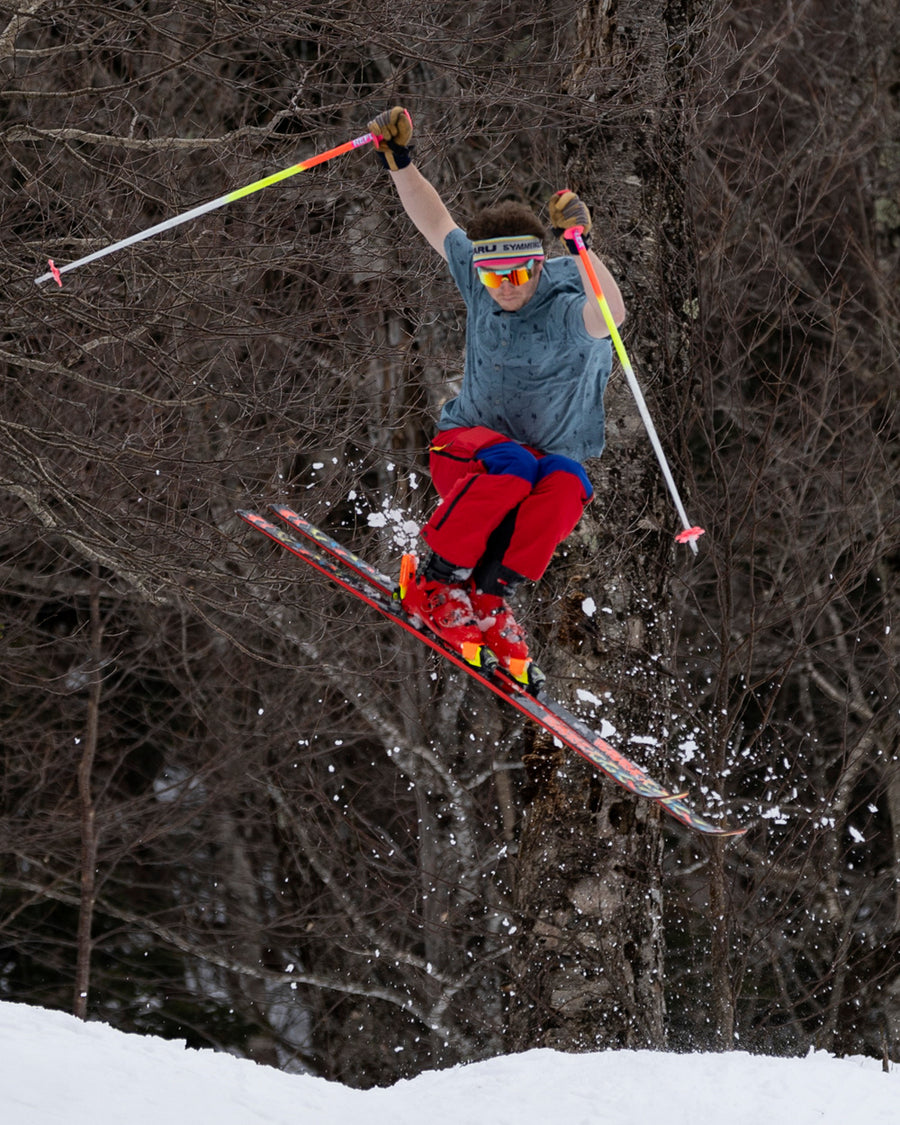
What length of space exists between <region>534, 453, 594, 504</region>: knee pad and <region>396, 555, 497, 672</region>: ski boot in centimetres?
73

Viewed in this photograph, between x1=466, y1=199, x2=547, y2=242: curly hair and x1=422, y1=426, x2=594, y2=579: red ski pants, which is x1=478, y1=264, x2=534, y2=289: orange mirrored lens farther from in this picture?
x1=422, y1=426, x2=594, y2=579: red ski pants

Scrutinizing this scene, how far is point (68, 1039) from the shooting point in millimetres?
5414

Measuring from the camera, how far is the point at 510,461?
482cm

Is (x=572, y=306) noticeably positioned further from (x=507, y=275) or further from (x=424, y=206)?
(x=424, y=206)

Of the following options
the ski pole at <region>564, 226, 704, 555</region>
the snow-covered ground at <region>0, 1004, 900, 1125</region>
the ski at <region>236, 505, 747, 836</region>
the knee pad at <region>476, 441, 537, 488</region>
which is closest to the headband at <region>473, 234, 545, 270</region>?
the ski pole at <region>564, 226, 704, 555</region>

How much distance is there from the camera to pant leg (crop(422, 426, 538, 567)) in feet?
15.8

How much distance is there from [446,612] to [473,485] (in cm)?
77

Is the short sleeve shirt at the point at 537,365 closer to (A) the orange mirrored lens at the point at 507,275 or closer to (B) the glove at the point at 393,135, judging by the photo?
(A) the orange mirrored lens at the point at 507,275

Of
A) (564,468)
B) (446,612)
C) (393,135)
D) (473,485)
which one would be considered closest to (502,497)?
(473,485)

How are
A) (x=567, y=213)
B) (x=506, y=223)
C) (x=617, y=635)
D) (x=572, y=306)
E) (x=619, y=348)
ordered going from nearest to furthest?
(x=567, y=213)
(x=619, y=348)
(x=506, y=223)
(x=572, y=306)
(x=617, y=635)

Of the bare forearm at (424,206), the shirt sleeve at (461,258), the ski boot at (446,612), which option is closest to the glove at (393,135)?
the bare forearm at (424,206)

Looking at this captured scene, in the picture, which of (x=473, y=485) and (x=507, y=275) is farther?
(x=473, y=485)

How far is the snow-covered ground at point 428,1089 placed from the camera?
16.1 feet

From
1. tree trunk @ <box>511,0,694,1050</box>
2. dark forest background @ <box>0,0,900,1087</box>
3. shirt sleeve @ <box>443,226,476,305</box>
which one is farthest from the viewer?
tree trunk @ <box>511,0,694,1050</box>
